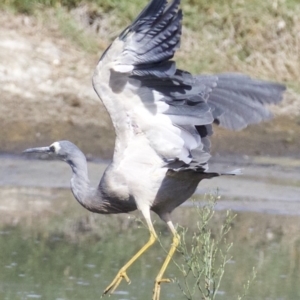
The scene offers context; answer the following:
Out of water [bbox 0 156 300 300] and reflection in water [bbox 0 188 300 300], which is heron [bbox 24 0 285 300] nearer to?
water [bbox 0 156 300 300]

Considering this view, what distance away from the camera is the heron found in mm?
6828

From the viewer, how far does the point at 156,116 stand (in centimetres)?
729

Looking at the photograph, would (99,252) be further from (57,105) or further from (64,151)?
(57,105)

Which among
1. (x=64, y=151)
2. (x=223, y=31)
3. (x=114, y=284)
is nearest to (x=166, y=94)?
(x=64, y=151)

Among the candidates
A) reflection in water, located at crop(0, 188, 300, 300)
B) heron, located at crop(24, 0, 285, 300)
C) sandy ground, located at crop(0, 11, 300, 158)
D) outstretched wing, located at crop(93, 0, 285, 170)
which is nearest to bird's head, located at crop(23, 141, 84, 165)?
heron, located at crop(24, 0, 285, 300)

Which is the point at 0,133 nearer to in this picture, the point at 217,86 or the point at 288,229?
the point at 288,229

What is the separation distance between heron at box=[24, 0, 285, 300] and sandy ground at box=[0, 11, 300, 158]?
5.42m

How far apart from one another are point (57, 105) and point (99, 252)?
15.8 ft

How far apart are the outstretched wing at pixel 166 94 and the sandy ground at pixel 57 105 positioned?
5503 mm

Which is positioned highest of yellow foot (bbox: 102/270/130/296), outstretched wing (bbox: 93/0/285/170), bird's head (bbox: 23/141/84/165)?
outstretched wing (bbox: 93/0/285/170)

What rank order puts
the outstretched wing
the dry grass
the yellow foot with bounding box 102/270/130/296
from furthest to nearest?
the dry grass → the yellow foot with bounding box 102/270/130/296 → the outstretched wing

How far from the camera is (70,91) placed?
13758 mm

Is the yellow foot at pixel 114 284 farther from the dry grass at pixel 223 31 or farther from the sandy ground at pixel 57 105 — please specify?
the dry grass at pixel 223 31

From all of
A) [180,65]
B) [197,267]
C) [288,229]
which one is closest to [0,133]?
[180,65]
